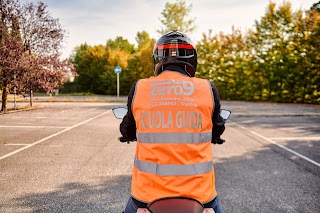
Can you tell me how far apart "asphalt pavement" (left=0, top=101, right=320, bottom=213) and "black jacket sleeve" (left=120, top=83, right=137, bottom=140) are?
6.53 ft

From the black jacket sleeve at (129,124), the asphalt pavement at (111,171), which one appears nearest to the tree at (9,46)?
the asphalt pavement at (111,171)

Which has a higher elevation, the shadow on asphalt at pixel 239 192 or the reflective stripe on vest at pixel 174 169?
the reflective stripe on vest at pixel 174 169

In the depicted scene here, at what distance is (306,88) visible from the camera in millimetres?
24656

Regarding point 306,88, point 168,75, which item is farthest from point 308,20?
point 168,75

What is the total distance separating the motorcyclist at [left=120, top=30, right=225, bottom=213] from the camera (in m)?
1.80

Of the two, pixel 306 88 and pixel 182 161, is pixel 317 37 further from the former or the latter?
pixel 182 161

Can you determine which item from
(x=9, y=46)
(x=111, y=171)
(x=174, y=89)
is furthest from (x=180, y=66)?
(x=9, y=46)

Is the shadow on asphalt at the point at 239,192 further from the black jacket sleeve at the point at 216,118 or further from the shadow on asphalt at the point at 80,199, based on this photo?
the black jacket sleeve at the point at 216,118

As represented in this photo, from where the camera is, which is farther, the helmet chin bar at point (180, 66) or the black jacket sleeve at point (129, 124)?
the helmet chin bar at point (180, 66)

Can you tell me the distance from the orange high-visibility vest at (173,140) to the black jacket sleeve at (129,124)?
0.07 meters

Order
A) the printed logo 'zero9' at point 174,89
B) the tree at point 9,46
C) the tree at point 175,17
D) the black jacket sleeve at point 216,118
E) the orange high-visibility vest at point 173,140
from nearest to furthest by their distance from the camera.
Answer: the orange high-visibility vest at point 173,140, the printed logo 'zero9' at point 174,89, the black jacket sleeve at point 216,118, the tree at point 9,46, the tree at point 175,17

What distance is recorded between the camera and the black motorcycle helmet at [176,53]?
2227 millimetres

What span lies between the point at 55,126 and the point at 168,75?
10322 mm

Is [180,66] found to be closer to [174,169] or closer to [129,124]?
[129,124]
